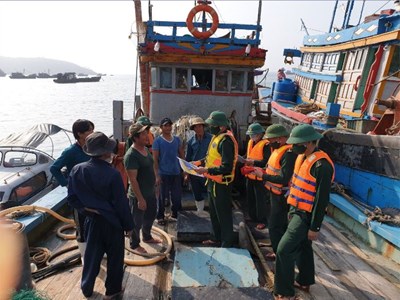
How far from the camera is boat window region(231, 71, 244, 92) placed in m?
8.91

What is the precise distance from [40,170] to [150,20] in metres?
7.05

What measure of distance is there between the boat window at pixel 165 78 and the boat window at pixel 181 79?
0.20 meters

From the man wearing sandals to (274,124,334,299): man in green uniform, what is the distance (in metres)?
1.92

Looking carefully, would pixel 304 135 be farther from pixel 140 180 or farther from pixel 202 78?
pixel 202 78

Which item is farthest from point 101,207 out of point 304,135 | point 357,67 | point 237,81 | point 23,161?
point 357,67

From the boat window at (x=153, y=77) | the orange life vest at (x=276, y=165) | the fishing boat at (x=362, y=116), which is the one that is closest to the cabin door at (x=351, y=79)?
the fishing boat at (x=362, y=116)

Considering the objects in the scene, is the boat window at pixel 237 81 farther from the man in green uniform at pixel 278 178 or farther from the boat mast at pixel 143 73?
the man in green uniform at pixel 278 178

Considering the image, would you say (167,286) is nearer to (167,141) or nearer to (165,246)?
(165,246)

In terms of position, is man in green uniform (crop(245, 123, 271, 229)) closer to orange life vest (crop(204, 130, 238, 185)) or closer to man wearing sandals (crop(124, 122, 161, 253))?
orange life vest (crop(204, 130, 238, 185))

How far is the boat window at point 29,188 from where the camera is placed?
10.1m

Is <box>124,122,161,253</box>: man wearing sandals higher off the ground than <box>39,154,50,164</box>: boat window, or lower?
higher

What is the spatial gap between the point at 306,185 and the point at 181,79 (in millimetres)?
6218

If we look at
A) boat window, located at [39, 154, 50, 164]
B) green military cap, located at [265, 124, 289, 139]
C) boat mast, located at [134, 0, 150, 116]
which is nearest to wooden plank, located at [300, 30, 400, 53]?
green military cap, located at [265, 124, 289, 139]

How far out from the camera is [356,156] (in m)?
6.91
